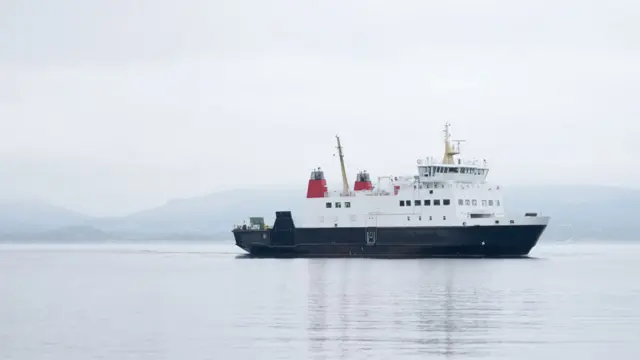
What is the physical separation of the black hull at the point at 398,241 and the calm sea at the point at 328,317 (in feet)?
32.6

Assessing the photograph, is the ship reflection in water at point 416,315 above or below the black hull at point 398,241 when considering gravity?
below

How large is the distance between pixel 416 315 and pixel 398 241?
3324 centimetres

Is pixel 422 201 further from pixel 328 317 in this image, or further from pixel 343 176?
pixel 328 317

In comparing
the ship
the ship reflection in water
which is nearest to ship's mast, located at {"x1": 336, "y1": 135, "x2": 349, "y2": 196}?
the ship

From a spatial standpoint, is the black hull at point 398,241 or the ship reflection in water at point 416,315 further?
the black hull at point 398,241

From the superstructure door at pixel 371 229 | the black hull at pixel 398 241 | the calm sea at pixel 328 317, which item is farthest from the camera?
the superstructure door at pixel 371 229

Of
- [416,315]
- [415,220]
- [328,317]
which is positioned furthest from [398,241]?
[328,317]

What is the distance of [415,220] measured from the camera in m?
62.6

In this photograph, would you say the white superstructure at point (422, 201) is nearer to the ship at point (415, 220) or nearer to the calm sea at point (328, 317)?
the ship at point (415, 220)

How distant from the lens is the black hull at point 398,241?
60719 millimetres

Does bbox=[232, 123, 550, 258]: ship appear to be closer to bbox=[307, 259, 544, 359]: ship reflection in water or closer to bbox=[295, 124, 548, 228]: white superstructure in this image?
bbox=[295, 124, 548, 228]: white superstructure

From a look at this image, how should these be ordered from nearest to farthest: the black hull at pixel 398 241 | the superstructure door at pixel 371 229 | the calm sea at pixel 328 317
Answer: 1. the calm sea at pixel 328 317
2. the black hull at pixel 398 241
3. the superstructure door at pixel 371 229

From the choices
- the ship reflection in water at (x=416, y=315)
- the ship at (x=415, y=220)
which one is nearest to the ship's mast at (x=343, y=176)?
the ship at (x=415, y=220)

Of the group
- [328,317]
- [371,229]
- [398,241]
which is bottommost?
[328,317]
